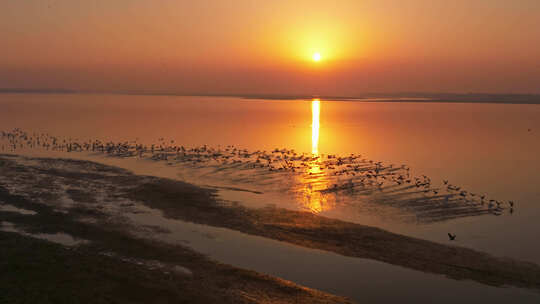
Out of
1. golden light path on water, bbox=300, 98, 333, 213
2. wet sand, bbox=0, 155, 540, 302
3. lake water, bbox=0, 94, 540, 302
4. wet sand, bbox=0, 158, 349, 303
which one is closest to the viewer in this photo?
wet sand, bbox=0, 158, 349, 303

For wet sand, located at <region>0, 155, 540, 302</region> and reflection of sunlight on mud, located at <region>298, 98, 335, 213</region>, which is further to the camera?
reflection of sunlight on mud, located at <region>298, 98, 335, 213</region>

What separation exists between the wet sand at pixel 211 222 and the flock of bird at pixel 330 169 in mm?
6182

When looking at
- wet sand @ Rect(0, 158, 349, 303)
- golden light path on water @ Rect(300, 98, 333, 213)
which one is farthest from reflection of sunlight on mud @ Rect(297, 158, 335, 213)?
wet sand @ Rect(0, 158, 349, 303)

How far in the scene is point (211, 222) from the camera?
90.8 feet

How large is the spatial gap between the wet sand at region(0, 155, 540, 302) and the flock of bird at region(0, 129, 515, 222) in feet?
20.3

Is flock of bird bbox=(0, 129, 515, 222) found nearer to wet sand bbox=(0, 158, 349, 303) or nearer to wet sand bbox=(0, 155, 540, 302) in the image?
wet sand bbox=(0, 155, 540, 302)

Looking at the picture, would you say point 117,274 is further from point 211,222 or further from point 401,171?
point 401,171

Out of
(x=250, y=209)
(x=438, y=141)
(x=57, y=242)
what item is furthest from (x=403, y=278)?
(x=438, y=141)

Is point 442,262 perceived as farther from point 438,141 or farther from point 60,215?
point 438,141

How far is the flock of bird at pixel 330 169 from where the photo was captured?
105 ft

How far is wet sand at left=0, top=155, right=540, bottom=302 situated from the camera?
21297 millimetres

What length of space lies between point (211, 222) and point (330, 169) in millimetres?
21689

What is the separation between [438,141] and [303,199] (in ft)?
151

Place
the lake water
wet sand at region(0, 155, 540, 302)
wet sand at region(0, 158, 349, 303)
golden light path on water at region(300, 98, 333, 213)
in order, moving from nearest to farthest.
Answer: wet sand at region(0, 158, 349, 303) → wet sand at region(0, 155, 540, 302) → the lake water → golden light path on water at region(300, 98, 333, 213)
